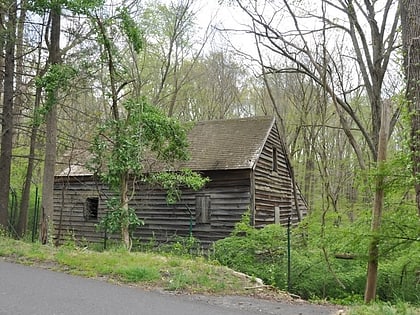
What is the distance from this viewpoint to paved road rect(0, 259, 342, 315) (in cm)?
574

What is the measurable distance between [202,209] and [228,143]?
3.16 metres

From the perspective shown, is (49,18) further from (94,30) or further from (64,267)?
(64,267)

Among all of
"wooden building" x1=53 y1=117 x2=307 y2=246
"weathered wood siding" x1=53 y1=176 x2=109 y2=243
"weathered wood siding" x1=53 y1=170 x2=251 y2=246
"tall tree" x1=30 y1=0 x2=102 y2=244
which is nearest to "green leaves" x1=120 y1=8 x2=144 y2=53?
"tall tree" x1=30 y1=0 x2=102 y2=244

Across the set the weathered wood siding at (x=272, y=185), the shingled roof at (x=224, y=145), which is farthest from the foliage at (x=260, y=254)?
the weathered wood siding at (x=272, y=185)

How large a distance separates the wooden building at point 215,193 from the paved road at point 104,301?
10128 millimetres

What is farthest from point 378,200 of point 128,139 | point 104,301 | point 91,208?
point 91,208

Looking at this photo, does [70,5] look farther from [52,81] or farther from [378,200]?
[378,200]

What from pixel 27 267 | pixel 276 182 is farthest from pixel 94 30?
pixel 276 182

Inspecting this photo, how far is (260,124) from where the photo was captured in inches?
793

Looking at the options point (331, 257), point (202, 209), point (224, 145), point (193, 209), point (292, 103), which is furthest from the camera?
point (292, 103)

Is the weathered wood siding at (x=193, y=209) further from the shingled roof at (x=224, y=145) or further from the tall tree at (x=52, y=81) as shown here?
the tall tree at (x=52, y=81)

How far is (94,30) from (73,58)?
1.35 meters

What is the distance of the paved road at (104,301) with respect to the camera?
18.8 ft

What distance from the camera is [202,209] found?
60.7 feet
